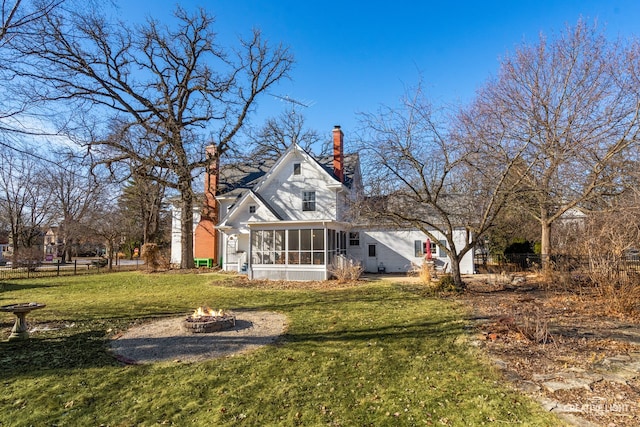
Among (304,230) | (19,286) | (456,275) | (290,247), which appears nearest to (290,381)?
(456,275)

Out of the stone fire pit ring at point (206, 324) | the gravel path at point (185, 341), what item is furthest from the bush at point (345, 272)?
the stone fire pit ring at point (206, 324)

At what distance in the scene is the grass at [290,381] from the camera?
4.21 m

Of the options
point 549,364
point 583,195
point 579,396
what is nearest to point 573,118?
point 583,195

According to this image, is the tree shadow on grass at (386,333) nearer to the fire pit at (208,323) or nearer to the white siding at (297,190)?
the fire pit at (208,323)

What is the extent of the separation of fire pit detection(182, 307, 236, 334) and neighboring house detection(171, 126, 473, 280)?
985 centimetres

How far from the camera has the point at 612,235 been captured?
9883mm

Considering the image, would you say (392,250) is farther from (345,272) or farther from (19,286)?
(19,286)

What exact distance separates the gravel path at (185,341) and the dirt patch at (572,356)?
14.3 ft

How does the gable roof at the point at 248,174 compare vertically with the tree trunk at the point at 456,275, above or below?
above

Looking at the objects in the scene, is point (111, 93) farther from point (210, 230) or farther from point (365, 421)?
point (365, 421)

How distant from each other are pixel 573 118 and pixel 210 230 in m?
22.9

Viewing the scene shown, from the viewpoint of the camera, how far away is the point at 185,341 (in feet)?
23.9

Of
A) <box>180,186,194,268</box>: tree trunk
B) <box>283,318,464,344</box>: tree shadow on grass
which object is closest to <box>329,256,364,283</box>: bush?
<box>283,318,464,344</box>: tree shadow on grass

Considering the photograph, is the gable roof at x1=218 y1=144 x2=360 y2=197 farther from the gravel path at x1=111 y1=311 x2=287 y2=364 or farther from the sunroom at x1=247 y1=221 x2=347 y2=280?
the gravel path at x1=111 y1=311 x2=287 y2=364
